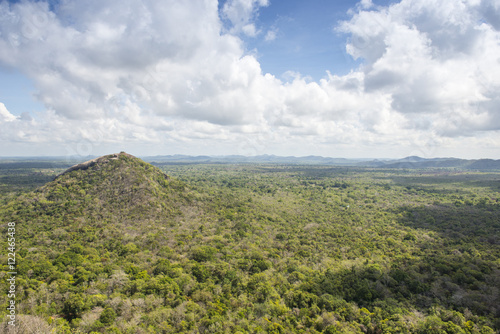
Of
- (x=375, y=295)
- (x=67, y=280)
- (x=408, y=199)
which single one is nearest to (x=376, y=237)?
(x=375, y=295)

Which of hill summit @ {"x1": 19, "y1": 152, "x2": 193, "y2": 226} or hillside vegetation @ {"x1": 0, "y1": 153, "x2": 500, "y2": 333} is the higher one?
hill summit @ {"x1": 19, "y1": 152, "x2": 193, "y2": 226}

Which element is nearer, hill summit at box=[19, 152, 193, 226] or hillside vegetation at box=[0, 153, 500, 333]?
hillside vegetation at box=[0, 153, 500, 333]

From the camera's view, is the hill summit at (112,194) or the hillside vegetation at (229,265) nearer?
the hillside vegetation at (229,265)

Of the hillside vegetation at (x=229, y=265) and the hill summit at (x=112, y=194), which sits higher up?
the hill summit at (x=112, y=194)

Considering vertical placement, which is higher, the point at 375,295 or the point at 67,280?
the point at 67,280

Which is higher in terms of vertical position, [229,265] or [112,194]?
[112,194]

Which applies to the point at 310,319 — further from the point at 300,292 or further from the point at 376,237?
the point at 376,237

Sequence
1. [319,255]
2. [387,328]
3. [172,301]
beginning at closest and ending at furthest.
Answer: [387,328]
[172,301]
[319,255]

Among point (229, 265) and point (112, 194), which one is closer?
point (229, 265)
